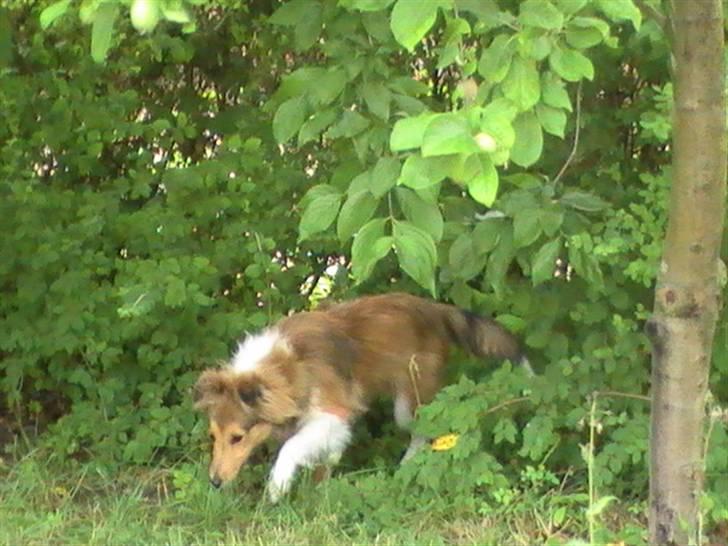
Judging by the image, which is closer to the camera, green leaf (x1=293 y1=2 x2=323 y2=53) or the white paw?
green leaf (x1=293 y1=2 x2=323 y2=53)

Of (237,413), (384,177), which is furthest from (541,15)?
(237,413)

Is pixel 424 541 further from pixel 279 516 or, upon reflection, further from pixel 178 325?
pixel 178 325

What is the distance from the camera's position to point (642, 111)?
18.9ft

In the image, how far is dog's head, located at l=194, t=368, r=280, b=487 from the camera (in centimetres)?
624

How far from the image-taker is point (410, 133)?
9.93 ft

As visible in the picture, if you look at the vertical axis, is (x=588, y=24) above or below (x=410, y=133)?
above

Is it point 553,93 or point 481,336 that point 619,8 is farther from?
point 481,336

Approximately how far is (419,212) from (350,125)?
52 centimetres

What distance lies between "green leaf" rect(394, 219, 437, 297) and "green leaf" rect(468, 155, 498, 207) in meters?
0.49

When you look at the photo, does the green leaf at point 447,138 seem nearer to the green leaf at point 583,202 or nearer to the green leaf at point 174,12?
the green leaf at point 174,12

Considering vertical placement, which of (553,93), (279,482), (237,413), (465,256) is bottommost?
(279,482)

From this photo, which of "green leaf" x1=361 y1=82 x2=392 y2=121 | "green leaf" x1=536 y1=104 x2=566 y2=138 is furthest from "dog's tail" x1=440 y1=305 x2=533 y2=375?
"green leaf" x1=536 y1=104 x2=566 y2=138

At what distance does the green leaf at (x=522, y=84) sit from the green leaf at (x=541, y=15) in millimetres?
101

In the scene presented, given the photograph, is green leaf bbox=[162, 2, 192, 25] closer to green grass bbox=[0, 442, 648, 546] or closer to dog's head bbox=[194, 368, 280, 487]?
green grass bbox=[0, 442, 648, 546]
